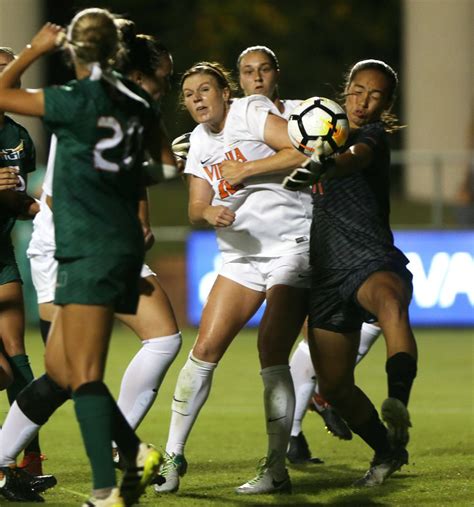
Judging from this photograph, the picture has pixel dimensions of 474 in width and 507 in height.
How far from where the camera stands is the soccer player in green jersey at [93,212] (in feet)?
16.4

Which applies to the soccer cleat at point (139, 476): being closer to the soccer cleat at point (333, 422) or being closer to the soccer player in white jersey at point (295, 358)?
the soccer player in white jersey at point (295, 358)

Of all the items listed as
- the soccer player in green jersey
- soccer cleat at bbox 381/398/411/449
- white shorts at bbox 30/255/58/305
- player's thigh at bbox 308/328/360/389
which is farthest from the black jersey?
the soccer player in green jersey

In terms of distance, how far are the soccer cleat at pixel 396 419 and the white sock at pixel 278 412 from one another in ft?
2.70

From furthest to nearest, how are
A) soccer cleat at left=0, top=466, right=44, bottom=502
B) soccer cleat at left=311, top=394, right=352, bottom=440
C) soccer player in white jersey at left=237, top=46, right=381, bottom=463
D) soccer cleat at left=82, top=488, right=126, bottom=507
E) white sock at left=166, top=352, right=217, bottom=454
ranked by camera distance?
1. soccer cleat at left=311, top=394, right=352, bottom=440
2. soccer player in white jersey at left=237, top=46, right=381, bottom=463
3. white sock at left=166, top=352, right=217, bottom=454
4. soccer cleat at left=0, top=466, right=44, bottom=502
5. soccer cleat at left=82, top=488, right=126, bottom=507

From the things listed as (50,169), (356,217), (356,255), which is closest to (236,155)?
(356,217)

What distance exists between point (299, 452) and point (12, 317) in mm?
1718

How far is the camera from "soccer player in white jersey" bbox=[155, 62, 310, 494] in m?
6.21

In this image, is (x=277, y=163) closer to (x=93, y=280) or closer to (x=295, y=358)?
(x=93, y=280)

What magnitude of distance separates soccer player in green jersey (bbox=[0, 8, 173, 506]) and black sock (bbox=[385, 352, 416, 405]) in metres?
1.15

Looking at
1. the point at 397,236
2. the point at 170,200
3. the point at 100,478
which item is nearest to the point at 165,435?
the point at 100,478

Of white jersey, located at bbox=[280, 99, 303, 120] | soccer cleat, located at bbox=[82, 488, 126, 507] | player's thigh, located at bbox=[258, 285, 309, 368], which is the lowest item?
soccer cleat, located at bbox=[82, 488, 126, 507]

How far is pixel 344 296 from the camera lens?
20.0ft

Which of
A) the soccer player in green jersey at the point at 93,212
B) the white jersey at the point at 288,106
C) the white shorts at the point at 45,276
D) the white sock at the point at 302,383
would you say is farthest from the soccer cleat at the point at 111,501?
the white sock at the point at 302,383

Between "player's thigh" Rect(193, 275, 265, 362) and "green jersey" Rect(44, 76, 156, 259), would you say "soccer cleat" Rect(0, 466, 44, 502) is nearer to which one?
"player's thigh" Rect(193, 275, 265, 362)
